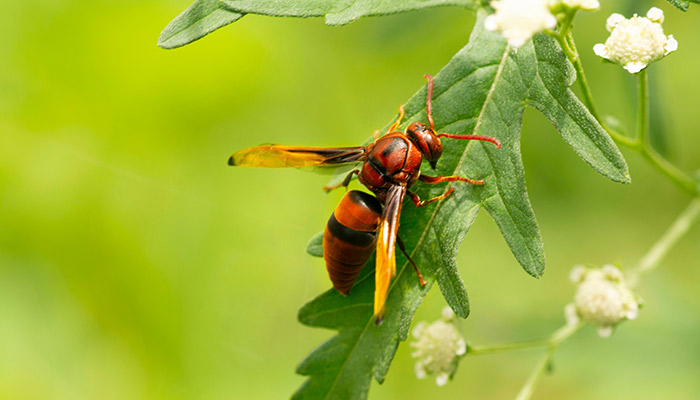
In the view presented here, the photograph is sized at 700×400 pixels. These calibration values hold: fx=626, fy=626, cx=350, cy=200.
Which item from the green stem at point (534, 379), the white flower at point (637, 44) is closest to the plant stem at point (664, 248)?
the green stem at point (534, 379)

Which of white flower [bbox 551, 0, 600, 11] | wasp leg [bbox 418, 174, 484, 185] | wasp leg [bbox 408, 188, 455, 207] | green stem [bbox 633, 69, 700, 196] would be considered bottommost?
green stem [bbox 633, 69, 700, 196]

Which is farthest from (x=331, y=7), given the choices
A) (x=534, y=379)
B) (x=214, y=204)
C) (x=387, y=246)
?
(x=214, y=204)

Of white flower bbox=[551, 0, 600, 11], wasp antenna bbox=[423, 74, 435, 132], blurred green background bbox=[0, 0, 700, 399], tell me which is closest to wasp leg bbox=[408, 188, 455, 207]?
wasp antenna bbox=[423, 74, 435, 132]

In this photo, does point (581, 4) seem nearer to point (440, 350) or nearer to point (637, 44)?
point (637, 44)

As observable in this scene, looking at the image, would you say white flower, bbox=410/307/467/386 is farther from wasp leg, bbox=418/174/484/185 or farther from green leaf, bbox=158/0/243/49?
green leaf, bbox=158/0/243/49

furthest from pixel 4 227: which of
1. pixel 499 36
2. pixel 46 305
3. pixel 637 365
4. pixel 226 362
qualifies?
pixel 637 365

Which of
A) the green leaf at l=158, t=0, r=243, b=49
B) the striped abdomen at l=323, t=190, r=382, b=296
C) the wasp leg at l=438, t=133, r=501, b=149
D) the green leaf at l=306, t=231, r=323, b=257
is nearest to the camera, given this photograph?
the green leaf at l=158, t=0, r=243, b=49

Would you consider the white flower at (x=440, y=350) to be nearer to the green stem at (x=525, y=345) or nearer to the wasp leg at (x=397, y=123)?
the green stem at (x=525, y=345)
